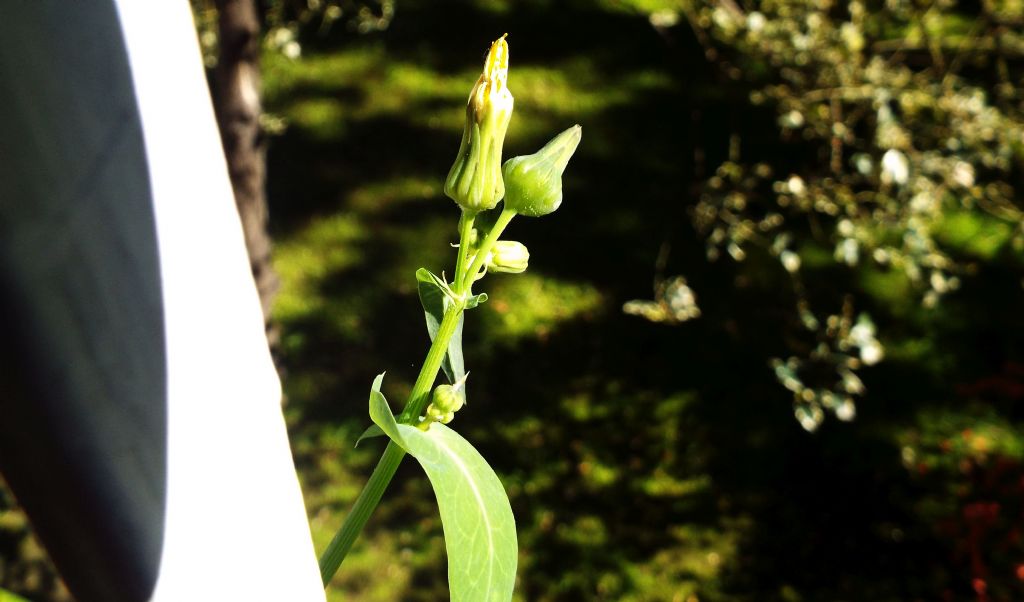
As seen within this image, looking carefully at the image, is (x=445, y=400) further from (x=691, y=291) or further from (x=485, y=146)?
(x=691, y=291)

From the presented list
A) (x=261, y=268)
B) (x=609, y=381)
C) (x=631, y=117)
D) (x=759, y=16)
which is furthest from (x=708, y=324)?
(x=261, y=268)

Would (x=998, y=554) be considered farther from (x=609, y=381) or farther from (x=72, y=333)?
(x=72, y=333)

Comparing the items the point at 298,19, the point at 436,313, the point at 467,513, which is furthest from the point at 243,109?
the point at 467,513

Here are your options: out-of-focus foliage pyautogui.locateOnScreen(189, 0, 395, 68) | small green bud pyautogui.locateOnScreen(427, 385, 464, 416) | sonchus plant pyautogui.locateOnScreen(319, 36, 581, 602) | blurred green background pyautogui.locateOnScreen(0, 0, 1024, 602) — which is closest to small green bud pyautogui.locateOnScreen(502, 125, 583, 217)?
sonchus plant pyautogui.locateOnScreen(319, 36, 581, 602)

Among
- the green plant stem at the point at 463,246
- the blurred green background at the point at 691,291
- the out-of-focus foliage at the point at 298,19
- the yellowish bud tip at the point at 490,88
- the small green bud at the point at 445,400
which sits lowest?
the blurred green background at the point at 691,291

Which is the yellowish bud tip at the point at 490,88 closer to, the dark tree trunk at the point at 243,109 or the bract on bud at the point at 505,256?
the bract on bud at the point at 505,256

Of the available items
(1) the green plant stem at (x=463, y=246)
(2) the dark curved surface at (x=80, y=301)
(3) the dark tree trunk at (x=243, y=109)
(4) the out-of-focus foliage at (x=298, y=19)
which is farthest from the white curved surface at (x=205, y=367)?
(4) the out-of-focus foliage at (x=298, y=19)
